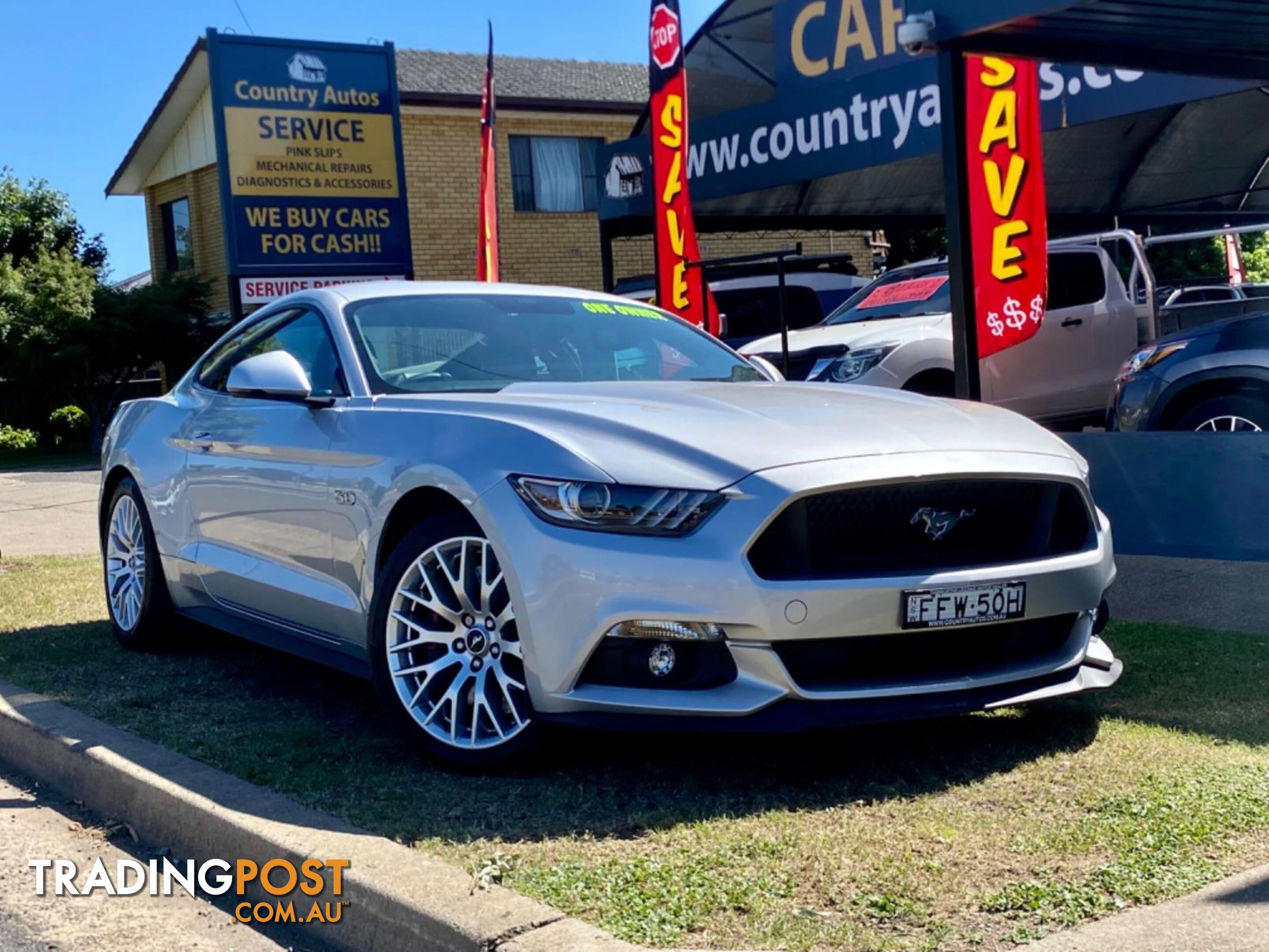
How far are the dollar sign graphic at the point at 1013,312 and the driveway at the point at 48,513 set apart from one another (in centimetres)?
685

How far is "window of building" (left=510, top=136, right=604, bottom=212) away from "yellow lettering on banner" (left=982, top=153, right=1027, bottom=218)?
20.8 metres

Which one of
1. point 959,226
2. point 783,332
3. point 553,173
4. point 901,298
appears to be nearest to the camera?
point 959,226

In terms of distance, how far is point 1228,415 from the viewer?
7926 mm

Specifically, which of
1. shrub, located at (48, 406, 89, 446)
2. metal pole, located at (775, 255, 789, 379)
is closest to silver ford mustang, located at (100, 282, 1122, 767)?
metal pole, located at (775, 255, 789, 379)

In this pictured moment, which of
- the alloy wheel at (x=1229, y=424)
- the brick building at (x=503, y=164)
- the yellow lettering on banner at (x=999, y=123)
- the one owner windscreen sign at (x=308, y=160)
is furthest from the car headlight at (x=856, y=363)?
the brick building at (x=503, y=164)

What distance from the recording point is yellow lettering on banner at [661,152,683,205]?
487 inches

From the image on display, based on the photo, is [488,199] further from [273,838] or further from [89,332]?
[89,332]

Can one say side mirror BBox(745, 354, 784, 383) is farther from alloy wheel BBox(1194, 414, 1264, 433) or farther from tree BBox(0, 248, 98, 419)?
tree BBox(0, 248, 98, 419)

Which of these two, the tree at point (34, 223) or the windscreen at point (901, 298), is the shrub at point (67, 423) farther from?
the windscreen at point (901, 298)

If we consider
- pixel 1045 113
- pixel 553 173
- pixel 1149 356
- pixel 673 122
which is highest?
pixel 553 173

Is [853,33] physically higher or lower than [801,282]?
higher

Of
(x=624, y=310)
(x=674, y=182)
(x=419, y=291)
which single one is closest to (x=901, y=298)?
(x=674, y=182)

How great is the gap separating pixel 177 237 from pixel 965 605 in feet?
99.1

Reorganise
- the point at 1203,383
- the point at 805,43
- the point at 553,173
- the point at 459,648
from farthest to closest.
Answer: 1. the point at 553,173
2. the point at 805,43
3. the point at 1203,383
4. the point at 459,648
